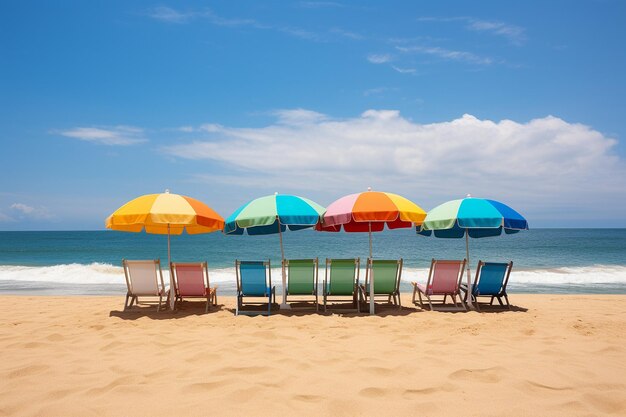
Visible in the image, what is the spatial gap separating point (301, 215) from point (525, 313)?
14.9 ft

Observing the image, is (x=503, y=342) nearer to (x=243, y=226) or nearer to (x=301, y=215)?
(x=301, y=215)

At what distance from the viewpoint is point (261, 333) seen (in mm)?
5621

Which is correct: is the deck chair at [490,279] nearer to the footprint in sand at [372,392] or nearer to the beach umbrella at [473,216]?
the beach umbrella at [473,216]

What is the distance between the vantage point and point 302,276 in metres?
7.21

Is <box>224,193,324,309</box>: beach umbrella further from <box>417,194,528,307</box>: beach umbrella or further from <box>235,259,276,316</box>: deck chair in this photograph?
<box>417,194,528,307</box>: beach umbrella

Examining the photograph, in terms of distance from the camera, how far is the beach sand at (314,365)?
3.12 m

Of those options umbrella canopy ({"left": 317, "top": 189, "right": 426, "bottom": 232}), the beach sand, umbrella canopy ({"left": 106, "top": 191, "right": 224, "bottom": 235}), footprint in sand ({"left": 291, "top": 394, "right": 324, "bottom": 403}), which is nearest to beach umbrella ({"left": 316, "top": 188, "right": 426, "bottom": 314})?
umbrella canopy ({"left": 317, "top": 189, "right": 426, "bottom": 232})

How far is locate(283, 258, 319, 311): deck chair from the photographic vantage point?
7.11m

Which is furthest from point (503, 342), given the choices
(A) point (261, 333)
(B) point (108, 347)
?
(B) point (108, 347)

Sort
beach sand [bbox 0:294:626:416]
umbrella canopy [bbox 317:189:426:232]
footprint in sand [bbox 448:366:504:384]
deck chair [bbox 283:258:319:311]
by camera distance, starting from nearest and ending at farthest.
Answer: beach sand [bbox 0:294:626:416] → footprint in sand [bbox 448:366:504:384] → umbrella canopy [bbox 317:189:426:232] → deck chair [bbox 283:258:319:311]

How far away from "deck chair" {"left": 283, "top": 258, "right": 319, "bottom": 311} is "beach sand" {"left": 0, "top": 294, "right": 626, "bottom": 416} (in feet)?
1.86

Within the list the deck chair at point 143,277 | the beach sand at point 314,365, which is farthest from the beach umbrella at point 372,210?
the deck chair at point 143,277

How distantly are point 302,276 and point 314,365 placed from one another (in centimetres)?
313

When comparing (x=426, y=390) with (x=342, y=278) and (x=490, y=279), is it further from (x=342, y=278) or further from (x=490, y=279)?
(x=490, y=279)
